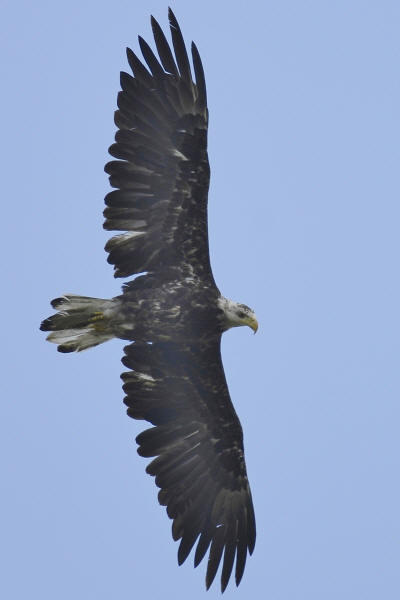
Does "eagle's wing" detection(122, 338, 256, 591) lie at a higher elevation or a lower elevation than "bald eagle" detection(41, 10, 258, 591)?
lower

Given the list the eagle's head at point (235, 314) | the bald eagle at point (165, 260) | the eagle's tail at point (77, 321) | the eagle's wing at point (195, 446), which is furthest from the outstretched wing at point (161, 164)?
the eagle's wing at point (195, 446)

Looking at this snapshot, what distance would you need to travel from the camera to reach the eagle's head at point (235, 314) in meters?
17.6

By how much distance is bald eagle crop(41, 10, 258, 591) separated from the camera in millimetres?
17391

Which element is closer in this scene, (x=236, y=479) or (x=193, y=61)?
(x=193, y=61)

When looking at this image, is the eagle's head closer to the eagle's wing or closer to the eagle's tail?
the eagle's wing

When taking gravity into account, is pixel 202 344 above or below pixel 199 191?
below

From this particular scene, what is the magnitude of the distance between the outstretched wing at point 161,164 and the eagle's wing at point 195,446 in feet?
4.48

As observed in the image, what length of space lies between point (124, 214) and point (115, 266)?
673 mm

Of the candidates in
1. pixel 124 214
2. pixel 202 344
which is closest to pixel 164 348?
pixel 202 344

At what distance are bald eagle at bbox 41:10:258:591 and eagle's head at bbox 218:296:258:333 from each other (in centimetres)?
1

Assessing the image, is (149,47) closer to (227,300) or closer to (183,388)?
(227,300)

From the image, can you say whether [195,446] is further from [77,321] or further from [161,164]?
[161,164]

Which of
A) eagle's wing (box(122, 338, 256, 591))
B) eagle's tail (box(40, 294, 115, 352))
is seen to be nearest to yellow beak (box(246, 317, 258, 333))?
eagle's wing (box(122, 338, 256, 591))

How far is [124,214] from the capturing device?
17.5m
